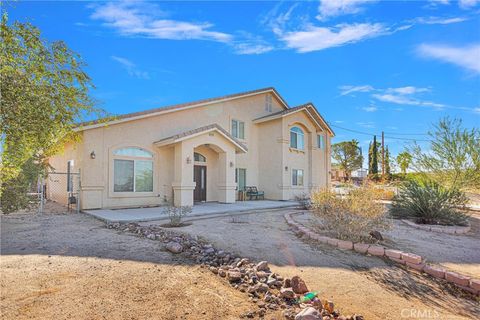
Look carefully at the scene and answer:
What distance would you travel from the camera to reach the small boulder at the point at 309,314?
3.22 metres

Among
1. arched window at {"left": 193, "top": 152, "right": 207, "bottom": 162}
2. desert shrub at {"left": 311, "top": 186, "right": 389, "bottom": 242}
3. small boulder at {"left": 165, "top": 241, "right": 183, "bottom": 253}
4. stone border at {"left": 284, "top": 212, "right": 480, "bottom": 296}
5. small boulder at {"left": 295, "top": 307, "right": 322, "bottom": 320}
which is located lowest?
stone border at {"left": 284, "top": 212, "right": 480, "bottom": 296}

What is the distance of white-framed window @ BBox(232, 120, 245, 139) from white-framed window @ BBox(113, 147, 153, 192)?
657 centimetres

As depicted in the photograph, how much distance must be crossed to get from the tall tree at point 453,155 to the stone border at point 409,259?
27.3ft

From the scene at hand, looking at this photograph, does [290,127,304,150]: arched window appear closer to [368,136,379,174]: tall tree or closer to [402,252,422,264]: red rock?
[402,252,422,264]: red rock

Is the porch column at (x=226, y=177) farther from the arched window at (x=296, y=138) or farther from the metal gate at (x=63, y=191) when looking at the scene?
the metal gate at (x=63, y=191)

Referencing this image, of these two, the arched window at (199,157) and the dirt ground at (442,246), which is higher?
the arched window at (199,157)

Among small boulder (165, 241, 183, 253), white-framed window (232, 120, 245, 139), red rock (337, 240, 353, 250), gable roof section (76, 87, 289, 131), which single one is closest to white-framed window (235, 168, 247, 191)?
white-framed window (232, 120, 245, 139)

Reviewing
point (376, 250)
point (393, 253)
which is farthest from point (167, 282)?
point (393, 253)

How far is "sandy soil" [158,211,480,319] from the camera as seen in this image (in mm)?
3879

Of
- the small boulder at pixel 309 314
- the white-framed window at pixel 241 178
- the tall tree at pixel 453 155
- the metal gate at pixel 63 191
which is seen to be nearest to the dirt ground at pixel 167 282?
the small boulder at pixel 309 314

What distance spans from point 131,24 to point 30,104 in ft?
16.2

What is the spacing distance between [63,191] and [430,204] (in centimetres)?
1862

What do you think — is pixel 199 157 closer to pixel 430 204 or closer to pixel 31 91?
pixel 430 204

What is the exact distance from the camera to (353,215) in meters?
6.88
